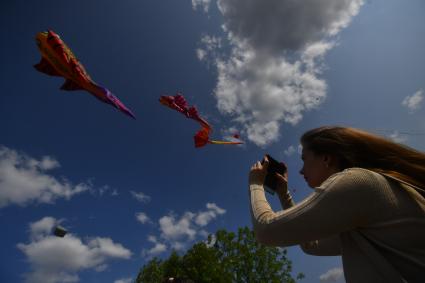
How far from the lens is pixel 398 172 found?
4.47ft

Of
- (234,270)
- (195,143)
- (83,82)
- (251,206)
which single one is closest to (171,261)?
(234,270)

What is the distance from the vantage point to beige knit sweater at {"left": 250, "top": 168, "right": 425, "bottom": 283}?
117cm

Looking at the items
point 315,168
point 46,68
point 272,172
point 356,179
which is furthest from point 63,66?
point 356,179

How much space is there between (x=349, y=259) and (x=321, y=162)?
61cm

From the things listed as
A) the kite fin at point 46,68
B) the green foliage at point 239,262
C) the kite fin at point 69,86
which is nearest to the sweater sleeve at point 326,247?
the kite fin at point 69,86

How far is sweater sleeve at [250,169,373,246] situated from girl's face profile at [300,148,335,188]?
397 mm

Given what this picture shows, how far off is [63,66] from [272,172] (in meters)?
6.27

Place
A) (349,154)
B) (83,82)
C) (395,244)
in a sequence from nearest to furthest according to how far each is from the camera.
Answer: (395,244)
(349,154)
(83,82)

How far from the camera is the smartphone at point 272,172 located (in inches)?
89.0

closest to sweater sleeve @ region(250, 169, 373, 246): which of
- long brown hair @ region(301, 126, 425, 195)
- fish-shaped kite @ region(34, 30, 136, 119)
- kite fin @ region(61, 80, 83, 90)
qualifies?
long brown hair @ region(301, 126, 425, 195)

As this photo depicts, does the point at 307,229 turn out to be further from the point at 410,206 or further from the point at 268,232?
the point at 410,206

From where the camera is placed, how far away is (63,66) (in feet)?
20.7

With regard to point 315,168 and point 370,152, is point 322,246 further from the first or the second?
point 370,152

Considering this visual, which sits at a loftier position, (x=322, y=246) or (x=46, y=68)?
(x=46, y=68)
